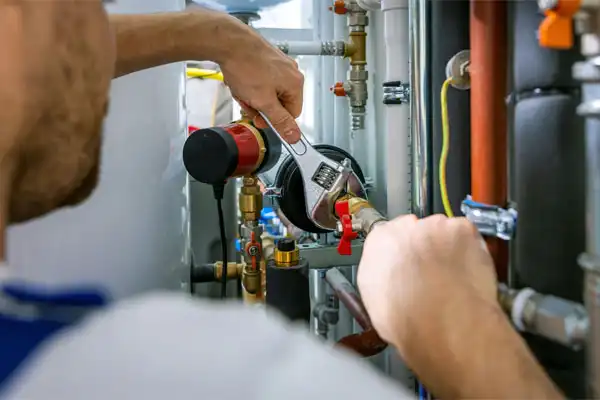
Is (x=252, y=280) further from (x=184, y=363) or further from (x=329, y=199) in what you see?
(x=184, y=363)

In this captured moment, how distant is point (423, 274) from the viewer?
501 millimetres

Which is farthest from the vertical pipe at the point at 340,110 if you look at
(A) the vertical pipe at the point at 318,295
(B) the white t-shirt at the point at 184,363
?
(B) the white t-shirt at the point at 184,363

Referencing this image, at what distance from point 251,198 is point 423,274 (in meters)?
0.64

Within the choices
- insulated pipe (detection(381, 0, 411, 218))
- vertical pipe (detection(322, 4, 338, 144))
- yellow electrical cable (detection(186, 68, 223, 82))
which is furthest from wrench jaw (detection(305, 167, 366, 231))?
yellow electrical cable (detection(186, 68, 223, 82))

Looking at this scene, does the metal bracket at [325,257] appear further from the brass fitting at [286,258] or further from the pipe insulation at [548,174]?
the pipe insulation at [548,174]

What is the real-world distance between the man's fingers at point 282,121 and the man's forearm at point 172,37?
0.10 meters

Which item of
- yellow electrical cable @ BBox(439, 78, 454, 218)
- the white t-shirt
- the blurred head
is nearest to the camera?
the white t-shirt

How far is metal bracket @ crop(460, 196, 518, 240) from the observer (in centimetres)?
52

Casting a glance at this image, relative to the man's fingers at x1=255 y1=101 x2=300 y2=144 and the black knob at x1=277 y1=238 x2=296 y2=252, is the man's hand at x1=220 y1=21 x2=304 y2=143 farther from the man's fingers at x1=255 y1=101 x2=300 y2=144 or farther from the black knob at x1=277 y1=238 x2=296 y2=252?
the black knob at x1=277 y1=238 x2=296 y2=252

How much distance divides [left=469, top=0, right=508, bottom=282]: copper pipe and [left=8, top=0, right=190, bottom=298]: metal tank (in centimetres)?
51

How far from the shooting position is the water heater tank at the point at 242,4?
131cm

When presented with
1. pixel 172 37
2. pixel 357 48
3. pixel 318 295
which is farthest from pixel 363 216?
pixel 318 295

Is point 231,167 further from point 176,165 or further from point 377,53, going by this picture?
point 377,53

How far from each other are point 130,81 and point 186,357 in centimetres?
59
